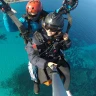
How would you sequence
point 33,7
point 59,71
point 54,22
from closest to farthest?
point 54,22
point 59,71
point 33,7

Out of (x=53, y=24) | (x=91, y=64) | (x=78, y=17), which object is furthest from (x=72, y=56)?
(x=53, y=24)

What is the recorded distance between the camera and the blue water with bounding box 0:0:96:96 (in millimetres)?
6413

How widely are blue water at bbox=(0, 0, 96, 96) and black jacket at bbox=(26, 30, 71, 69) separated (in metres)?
3.22

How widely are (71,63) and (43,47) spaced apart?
14.8 ft

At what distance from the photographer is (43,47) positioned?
3.20 m

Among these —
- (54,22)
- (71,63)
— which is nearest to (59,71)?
(54,22)

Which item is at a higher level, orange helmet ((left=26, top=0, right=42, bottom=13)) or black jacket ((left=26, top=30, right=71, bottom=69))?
orange helmet ((left=26, top=0, right=42, bottom=13))

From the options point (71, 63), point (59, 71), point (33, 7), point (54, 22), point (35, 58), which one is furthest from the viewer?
point (71, 63)

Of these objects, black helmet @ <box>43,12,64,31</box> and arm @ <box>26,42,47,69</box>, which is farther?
arm @ <box>26,42,47,69</box>

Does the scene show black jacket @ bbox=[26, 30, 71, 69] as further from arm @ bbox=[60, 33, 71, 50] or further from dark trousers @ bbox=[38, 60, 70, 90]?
dark trousers @ bbox=[38, 60, 70, 90]

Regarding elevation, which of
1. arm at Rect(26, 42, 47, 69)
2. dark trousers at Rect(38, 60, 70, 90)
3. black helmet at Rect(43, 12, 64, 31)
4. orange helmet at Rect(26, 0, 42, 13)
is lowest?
dark trousers at Rect(38, 60, 70, 90)

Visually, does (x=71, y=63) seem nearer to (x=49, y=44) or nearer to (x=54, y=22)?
(x=49, y=44)

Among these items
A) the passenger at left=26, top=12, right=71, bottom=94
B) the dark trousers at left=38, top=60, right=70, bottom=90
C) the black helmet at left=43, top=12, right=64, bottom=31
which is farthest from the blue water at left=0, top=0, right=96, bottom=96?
the black helmet at left=43, top=12, right=64, bottom=31

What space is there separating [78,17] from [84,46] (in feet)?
8.70
